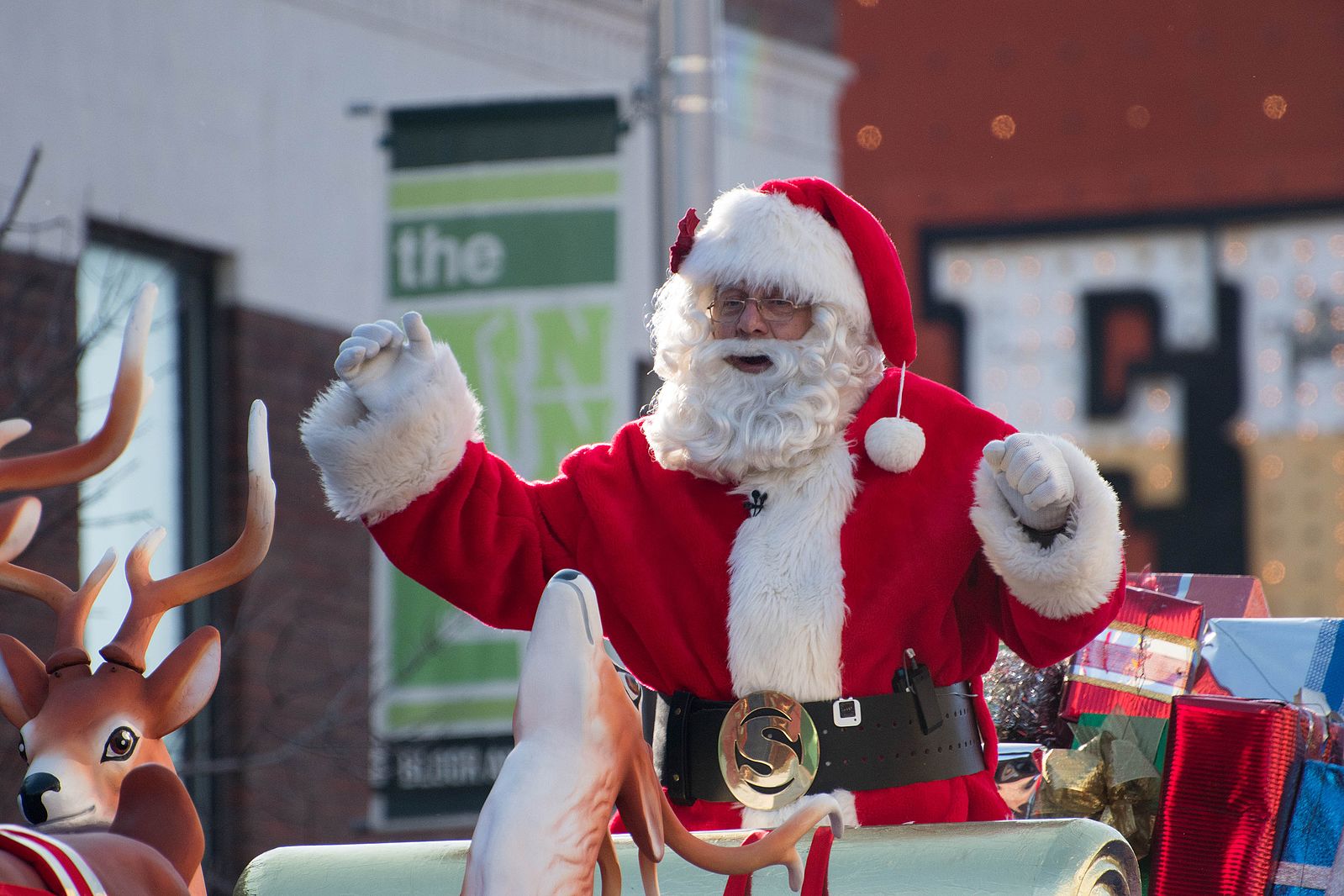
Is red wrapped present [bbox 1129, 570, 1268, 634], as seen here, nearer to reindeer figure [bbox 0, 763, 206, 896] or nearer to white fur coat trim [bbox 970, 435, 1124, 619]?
white fur coat trim [bbox 970, 435, 1124, 619]

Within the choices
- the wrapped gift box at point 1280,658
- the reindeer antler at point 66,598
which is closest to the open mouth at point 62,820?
the reindeer antler at point 66,598

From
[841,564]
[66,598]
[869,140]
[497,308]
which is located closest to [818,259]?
[841,564]

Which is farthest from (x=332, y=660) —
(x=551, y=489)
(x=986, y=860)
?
(x=986, y=860)

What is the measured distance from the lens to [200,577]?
7.61 feet

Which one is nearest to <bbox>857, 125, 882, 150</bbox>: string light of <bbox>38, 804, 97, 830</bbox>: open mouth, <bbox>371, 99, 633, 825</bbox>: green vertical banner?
<bbox>371, 99, 633, 825</bbox>: green vertical banner

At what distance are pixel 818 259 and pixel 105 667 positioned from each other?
1257 mm

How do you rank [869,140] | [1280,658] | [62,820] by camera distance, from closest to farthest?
[62,820], [1280,658], [869,140]

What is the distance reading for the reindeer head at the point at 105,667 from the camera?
2.14 m

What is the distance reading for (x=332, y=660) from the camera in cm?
644

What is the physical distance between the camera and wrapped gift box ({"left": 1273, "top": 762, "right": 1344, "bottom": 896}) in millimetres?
2824

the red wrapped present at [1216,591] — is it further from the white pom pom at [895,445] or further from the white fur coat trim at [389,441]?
the white fur coat trim at [389,441]

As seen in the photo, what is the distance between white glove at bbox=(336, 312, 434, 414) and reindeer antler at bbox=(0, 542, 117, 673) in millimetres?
429

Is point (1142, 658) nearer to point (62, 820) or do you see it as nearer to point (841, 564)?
point (841, 564)

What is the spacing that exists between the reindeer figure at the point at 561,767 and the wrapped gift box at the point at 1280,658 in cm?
168
